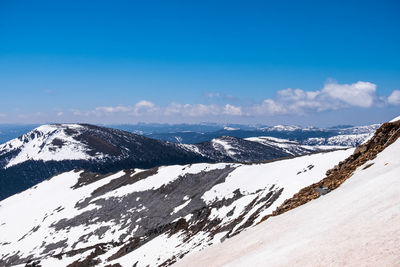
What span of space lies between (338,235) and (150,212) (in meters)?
81.0

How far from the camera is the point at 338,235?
11.4 metres

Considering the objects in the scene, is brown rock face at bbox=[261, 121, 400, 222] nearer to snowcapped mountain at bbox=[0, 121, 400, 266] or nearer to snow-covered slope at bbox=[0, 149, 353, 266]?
snowcapped mountain at bbox=[0, 121, 400, 266]

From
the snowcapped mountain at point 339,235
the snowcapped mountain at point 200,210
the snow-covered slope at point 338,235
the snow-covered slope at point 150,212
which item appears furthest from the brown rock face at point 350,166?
the snow-covered slope at point 150,212

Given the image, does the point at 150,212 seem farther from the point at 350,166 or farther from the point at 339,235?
the point at 339,235

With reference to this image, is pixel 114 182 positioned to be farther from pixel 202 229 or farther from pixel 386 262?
pixel 386 262

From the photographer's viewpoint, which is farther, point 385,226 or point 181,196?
point 181,196

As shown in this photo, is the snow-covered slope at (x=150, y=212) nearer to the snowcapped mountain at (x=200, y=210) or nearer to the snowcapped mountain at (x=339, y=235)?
the snowcapped mountain at (x=200, y=210)

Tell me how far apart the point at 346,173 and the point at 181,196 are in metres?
70.2

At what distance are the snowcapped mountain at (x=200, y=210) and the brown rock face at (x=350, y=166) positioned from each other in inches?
5.0

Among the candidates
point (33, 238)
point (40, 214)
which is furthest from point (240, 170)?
point (40, 214)

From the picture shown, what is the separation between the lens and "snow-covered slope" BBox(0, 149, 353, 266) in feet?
173

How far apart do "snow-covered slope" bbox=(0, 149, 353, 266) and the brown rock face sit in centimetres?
1305

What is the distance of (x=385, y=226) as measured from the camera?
10.4 meters

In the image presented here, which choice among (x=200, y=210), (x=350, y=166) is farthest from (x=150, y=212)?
(x=350, y=166)
